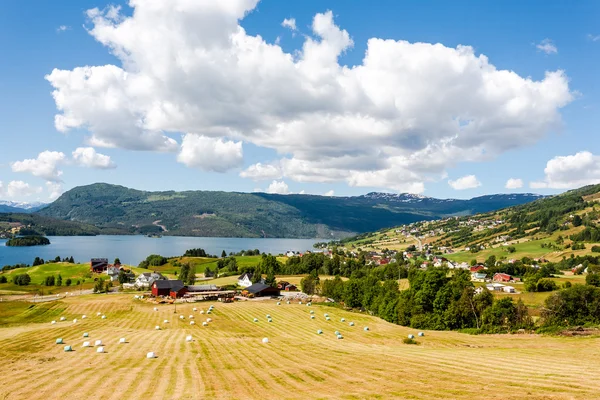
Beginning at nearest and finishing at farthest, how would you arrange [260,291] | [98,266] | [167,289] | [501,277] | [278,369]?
[278,369]
[167,289]
[260,291]
[501,277]
[98,266]

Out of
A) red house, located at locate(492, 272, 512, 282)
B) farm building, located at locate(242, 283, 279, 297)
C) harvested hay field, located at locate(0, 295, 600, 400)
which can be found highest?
harvested hay field, located at locate(0, 295, 600, 400)

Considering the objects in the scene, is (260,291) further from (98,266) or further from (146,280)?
(98,266)

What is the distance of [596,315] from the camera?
6800 centimetres

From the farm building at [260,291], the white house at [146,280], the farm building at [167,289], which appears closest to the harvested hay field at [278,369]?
the farm building at [167,289]

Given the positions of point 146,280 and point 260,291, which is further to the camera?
point 146,280

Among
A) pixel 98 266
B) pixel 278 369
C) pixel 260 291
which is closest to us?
pixel 278 369

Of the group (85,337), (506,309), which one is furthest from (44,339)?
(506,309)

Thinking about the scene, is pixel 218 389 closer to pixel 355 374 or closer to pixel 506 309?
pixel 355 374

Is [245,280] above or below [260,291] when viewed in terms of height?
below

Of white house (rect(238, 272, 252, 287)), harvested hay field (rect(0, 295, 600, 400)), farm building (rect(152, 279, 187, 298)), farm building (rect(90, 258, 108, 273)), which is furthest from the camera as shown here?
farm building (rect(90, 258, 108, 273))

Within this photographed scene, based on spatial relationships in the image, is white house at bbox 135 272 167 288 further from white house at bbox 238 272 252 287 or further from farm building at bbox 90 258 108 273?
farm building at bbox 90 258 108 273

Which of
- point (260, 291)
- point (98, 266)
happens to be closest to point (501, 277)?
point (260, 291)

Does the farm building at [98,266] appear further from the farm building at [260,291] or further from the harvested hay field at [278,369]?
the harvested hay field at [278,369]

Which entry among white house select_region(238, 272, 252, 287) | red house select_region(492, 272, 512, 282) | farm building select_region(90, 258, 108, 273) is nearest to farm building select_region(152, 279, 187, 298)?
white house select_region(238, 272, 252, 287)
